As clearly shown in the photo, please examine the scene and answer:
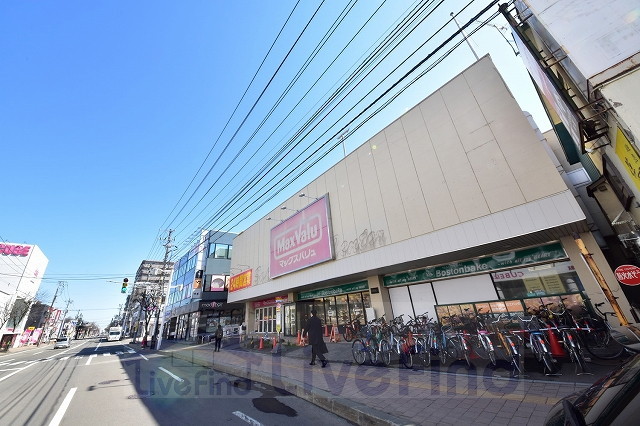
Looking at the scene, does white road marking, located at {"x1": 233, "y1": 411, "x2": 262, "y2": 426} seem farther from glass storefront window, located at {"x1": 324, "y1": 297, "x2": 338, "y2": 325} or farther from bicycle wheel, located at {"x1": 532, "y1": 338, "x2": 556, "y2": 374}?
glass storefront window, located at {"x1": 324, "y1": 297, "x2": 338, "y2": 325}

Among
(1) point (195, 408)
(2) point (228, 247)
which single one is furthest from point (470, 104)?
(2) point (228, 247)

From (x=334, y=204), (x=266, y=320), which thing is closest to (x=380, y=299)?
(x=334, y=204)

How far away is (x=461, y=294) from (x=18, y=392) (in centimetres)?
1652

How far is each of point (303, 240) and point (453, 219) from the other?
930 centimetres

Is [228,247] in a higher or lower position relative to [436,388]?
higher

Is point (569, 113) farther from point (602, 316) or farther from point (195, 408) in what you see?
point (195, 408)

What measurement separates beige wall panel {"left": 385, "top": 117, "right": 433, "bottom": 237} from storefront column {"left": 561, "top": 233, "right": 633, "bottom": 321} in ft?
14.0

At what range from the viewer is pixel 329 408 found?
528 cm

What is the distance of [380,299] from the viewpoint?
41.4 ft

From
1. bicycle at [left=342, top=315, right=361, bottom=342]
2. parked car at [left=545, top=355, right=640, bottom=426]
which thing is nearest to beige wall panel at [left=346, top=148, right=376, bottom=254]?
bicycle at [left=342, top=315, right=361, bottom=342]

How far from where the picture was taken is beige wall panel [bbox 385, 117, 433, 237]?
10.1 m

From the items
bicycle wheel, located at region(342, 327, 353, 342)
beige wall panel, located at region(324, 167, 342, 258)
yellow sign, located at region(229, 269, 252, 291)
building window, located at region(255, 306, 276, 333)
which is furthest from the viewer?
yellow sign, located at region(229, 269, 252, 291)

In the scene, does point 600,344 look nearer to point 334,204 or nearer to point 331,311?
point 334,204

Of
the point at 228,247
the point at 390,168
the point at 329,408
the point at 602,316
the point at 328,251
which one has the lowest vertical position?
the point at 329,408
